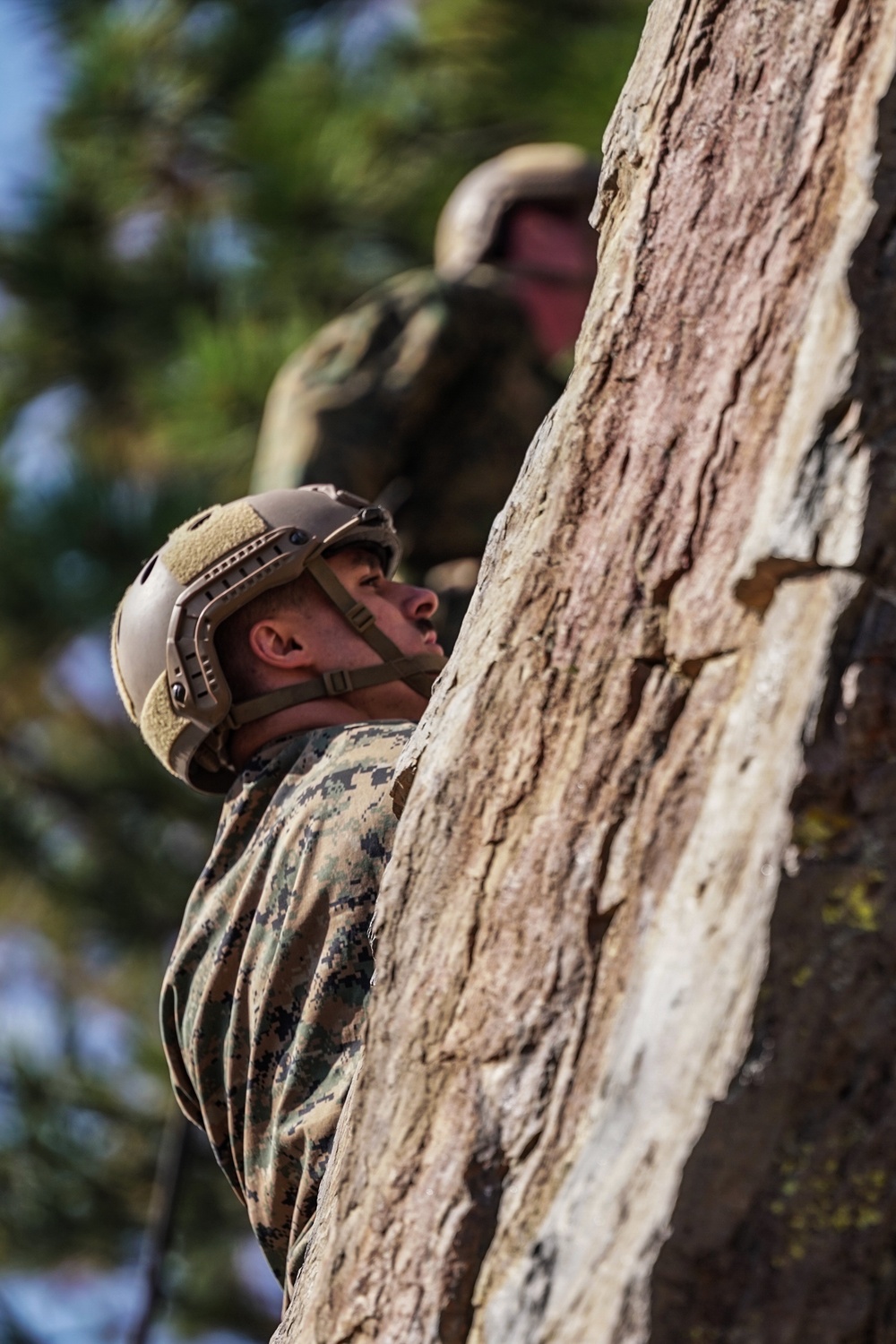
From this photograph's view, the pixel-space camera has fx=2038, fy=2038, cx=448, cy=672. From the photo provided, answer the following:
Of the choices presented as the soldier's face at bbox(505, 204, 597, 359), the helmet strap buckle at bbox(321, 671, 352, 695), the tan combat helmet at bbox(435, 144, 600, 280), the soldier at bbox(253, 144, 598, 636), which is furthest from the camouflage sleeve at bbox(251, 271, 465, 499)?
the helmet strap buckle at bbox(321, 671, 352, 695)

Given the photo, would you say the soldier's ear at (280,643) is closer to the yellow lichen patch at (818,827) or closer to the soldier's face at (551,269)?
the yellow lichen patch at (818,827)

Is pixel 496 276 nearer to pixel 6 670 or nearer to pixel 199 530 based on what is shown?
pixel 199 530

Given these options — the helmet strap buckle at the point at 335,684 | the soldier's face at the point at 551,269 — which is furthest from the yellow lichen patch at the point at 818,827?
the soldier's face at the point at 551,269

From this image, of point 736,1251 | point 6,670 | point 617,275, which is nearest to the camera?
point 736,1251

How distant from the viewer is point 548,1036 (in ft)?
4.40

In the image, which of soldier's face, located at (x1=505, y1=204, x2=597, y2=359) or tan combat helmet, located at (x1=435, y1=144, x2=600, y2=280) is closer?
soldier's face, located at (x1=505, y1=204, x2=597, y2=359)

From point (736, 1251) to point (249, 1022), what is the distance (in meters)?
1.03

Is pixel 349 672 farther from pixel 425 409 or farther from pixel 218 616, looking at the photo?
pixel 425 409

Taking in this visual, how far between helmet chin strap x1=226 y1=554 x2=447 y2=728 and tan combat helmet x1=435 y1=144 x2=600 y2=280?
2.45 metres

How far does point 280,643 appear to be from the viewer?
2395 millimetres

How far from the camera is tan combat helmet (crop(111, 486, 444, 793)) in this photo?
234 centimetres

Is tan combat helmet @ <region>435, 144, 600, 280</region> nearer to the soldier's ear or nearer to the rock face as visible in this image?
the soldier's ear

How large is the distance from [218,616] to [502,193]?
2.74 meters

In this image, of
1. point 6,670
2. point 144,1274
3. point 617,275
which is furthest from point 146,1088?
point 617,275
